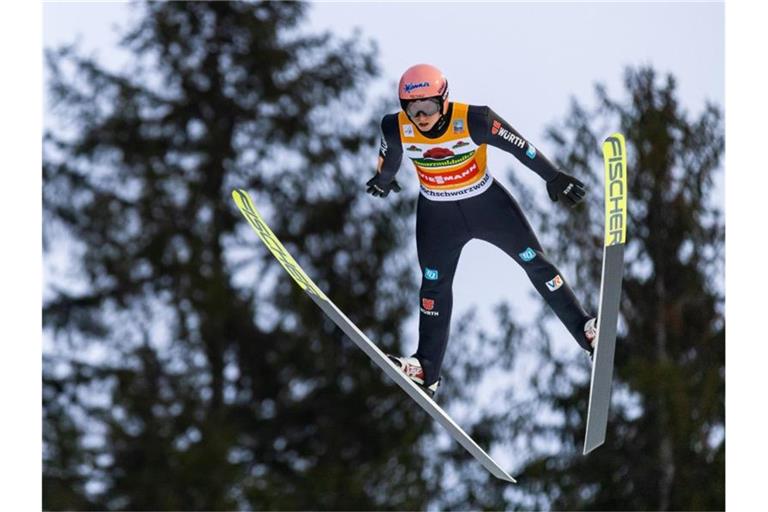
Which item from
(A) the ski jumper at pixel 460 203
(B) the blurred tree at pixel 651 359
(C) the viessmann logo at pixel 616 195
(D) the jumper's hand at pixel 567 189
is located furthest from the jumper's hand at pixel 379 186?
(B) the blurred tree at pixel 651 359

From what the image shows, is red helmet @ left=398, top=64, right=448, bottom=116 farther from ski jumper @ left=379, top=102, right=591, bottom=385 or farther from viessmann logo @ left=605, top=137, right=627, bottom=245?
viessmann logo @ left=605, top=137, right=627, bottom=245

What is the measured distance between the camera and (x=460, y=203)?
217 inches

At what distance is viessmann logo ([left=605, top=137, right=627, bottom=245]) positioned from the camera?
527cm

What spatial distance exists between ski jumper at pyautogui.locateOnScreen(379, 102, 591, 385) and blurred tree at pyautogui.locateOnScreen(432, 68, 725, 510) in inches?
382

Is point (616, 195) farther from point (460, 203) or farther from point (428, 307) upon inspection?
point (428, 307)

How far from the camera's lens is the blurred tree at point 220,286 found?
16969mm

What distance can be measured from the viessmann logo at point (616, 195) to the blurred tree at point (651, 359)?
985cm

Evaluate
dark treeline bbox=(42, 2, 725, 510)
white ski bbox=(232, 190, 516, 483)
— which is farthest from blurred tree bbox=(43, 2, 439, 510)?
white ski bbox=(232, 190, 516, 483)

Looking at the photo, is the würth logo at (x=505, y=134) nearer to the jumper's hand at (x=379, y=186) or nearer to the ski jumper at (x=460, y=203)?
the ski jumper at (x=460, y=203)
